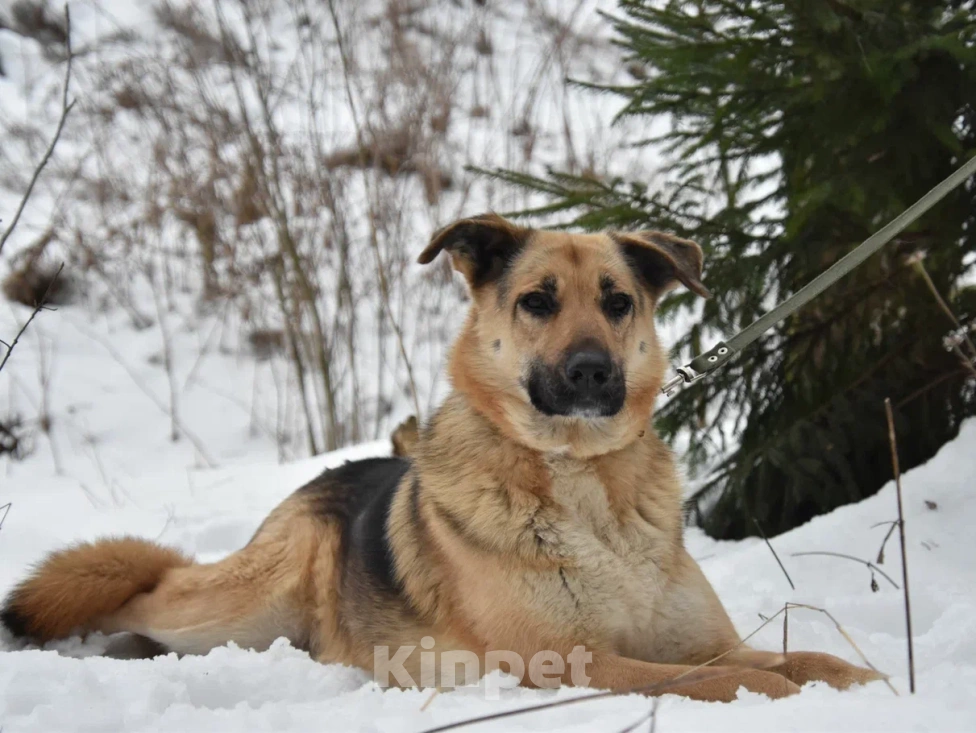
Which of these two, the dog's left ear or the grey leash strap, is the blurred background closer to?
the grey leash strap

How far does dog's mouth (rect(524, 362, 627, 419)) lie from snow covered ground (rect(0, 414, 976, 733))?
0.86 meters

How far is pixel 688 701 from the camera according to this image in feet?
6.64

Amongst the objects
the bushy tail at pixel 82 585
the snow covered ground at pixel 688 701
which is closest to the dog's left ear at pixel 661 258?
the snow covered ground at pixel 688 701

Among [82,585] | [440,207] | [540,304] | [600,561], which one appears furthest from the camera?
[440,207]

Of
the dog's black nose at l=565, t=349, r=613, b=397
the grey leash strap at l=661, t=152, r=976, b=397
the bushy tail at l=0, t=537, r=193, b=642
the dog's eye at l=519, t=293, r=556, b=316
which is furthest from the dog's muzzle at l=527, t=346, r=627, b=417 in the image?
the bushy tail at l=0, t=537, r=193, b=642

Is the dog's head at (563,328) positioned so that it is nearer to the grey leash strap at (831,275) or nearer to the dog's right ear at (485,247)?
the dog's right ear at (485,247)

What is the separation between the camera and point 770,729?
1666mm

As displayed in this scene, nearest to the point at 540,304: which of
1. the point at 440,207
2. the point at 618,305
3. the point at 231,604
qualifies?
the point at 618,305

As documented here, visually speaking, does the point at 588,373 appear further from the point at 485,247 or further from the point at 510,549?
the point at 485,247

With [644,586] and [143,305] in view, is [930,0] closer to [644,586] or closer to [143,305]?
[644,586]

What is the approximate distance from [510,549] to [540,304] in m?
0.90

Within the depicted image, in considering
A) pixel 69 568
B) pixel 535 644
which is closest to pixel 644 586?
pixel 535 644

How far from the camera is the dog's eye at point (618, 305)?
2990 millimetres

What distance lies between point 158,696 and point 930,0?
13.4 ft
